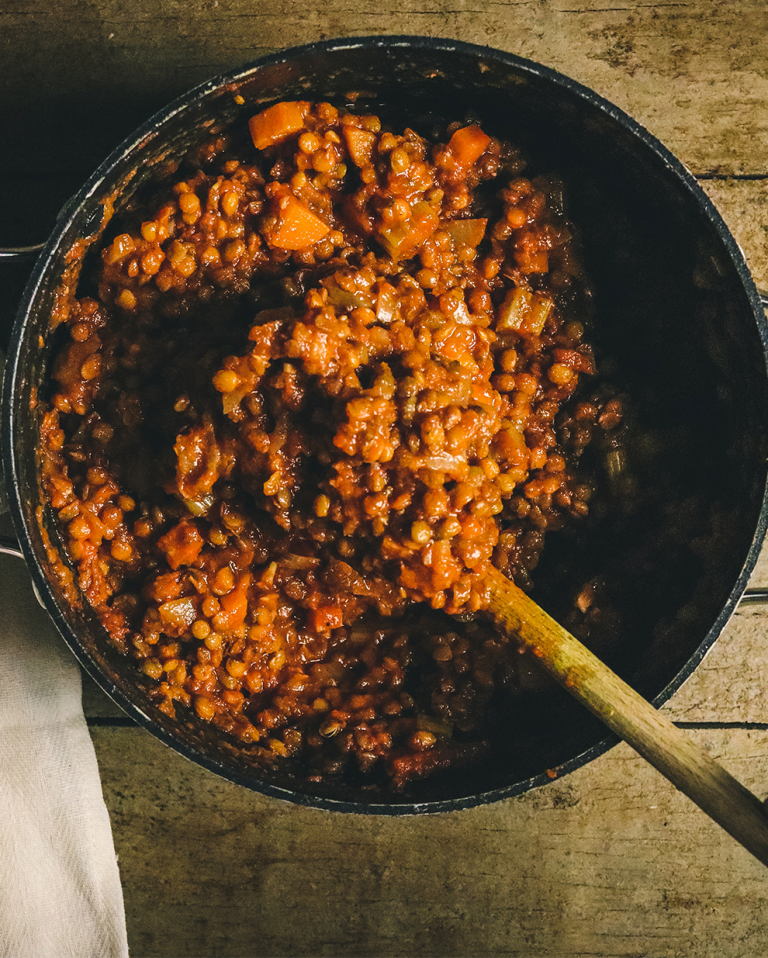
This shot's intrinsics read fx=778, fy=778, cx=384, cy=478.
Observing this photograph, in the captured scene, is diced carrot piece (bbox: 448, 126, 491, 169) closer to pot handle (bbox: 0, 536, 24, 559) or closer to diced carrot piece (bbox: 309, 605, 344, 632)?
diced carrot piece (bbox: 309, 605, 344, 632)

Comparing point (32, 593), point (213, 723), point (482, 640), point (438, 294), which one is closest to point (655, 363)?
point (438, 294)

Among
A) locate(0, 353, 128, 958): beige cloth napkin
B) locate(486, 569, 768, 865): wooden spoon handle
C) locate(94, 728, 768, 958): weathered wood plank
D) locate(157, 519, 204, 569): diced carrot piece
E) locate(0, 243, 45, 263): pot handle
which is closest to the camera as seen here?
locate(486, 569, 768, 865): wooden spoon handle

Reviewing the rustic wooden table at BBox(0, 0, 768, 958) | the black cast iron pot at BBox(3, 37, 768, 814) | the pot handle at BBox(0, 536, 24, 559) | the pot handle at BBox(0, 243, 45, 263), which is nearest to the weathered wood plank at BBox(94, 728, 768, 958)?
the rustic wooden table at BBox(0, 0, 768, 958)

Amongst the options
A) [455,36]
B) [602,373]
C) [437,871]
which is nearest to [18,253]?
[455,36]

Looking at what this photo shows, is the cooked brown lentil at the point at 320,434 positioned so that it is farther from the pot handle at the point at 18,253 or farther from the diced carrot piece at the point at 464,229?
the pot handle at the point at 18,253

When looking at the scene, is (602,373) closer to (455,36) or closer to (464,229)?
(464,229)

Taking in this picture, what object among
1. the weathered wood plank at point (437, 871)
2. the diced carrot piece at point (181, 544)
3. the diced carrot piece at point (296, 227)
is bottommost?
the weathered wood plank at point (437, 871)

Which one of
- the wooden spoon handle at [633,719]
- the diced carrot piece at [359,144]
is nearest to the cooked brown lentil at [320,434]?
the diced carrot piece at [359,144]
